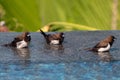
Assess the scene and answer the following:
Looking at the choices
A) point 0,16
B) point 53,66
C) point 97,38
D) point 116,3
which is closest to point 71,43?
point 97,38

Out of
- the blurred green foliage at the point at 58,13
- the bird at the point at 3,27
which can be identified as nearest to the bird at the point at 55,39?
the blurred green foliage at the point at 58,13

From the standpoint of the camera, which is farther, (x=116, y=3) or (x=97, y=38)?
(x=116, y=3)

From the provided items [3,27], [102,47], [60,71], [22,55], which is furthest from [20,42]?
[3,27]

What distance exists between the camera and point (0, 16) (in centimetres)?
787

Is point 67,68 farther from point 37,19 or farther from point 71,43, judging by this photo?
point 37,19

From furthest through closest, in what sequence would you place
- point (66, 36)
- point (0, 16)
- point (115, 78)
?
1. point (0, 16)
2. point (66, 36)
3. point (115, 78)

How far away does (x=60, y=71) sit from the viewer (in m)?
4.49

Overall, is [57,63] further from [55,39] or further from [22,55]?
[55,39]

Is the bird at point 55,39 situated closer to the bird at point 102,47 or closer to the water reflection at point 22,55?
the water reflection at point 22,55

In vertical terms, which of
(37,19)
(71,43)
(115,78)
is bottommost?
(115,78)

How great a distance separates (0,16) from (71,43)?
2524 millimetres

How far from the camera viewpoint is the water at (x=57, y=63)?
437 cm

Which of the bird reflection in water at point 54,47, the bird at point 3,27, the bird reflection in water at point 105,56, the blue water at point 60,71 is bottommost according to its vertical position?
the blue water at point 60,71

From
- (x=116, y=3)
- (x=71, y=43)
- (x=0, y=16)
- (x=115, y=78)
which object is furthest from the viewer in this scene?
(x=0, y=16)
